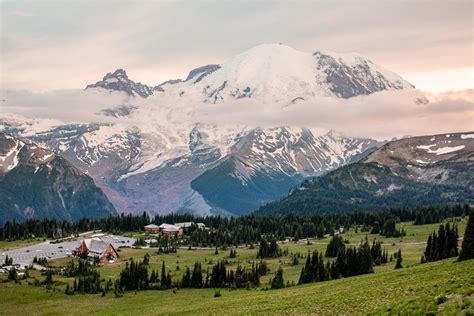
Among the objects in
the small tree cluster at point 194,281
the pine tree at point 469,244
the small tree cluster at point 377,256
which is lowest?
the small tree cluster at point 194,281

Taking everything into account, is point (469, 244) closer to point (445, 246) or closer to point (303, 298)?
point (303, 298)

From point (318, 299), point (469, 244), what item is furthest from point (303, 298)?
point (469, 244)

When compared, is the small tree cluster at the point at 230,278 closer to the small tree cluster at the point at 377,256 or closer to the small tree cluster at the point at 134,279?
the small tree cluster at the point at 134,279

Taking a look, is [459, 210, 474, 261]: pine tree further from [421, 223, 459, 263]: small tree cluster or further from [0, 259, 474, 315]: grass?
[421, 223, 459, 263]: small tree cluster

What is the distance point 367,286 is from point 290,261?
103 m

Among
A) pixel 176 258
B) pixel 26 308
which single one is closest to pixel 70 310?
pixel 26 308

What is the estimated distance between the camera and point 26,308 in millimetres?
116625

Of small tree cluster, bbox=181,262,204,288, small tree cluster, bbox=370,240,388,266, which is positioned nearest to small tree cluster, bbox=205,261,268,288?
small tree cluster, bbox=181,262,204,288

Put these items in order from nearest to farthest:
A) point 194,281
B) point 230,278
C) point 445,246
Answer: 1. point 445,246
2. point 230,278
3. point 194,281

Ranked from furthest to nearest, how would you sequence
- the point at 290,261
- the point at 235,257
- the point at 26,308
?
the point at 235,257
the point at 290,261
the point at 26,308

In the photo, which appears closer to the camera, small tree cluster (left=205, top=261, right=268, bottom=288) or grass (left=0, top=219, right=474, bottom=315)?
grass (left=0, top=219, right=474, bottom=315)

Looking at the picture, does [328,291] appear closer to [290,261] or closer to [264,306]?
[264,306]

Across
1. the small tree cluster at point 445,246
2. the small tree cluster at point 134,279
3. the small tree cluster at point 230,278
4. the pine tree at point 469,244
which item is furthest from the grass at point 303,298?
the small tree cluster at point 134,279

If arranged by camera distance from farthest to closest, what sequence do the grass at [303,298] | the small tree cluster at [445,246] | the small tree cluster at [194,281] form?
the small tree cluster at [194,281]
the small tree cluster at [445,246]
the grass at [303,298]
